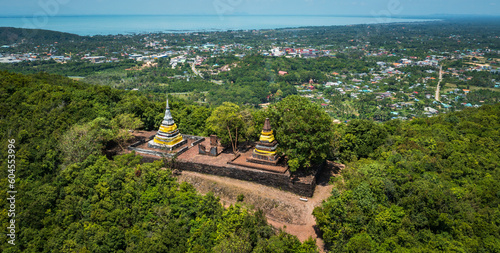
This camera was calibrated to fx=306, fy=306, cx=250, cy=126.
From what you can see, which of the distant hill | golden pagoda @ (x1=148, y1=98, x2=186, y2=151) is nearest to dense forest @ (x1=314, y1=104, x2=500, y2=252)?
golden pagoda @ (x1=148, y1=98, x2=186, y2=151)

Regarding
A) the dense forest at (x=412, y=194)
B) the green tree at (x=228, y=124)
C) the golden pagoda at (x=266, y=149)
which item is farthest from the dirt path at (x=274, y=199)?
the green tree at (x=228, y=124)

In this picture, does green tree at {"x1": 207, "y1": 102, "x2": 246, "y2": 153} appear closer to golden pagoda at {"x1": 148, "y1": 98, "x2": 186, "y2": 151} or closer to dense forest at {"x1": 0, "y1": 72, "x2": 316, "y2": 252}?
golden pagoda at {"x1": 148, "y1": 98, "x2": 186, "y2": 151}

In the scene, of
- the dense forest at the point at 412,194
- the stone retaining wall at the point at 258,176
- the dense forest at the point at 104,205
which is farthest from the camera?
the stone retaining wall at the point at 258,176

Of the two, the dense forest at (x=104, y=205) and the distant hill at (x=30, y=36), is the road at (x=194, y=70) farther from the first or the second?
the distant hill at (x=30, y=36)

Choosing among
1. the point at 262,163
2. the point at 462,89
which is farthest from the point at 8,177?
the point at 462,89

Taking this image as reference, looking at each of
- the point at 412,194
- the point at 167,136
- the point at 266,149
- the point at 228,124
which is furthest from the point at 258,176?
the point at 412,194

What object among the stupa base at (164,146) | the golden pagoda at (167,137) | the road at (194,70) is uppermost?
the road at (194,70)
